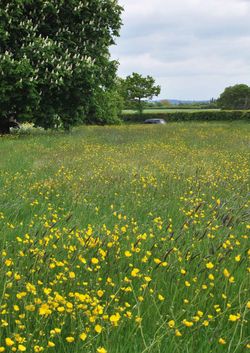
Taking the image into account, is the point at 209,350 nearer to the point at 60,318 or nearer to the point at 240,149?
the point at 60,318

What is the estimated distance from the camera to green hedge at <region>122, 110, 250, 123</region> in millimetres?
57231

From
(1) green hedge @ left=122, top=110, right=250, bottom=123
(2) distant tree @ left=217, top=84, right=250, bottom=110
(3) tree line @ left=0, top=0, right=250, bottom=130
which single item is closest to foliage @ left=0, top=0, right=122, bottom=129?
(3) tree line @ left=0, top=0, right=250, bottom=130

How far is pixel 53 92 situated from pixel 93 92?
2.53 meters

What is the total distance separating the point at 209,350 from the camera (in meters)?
2.81

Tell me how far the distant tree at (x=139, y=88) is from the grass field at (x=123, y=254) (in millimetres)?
65508

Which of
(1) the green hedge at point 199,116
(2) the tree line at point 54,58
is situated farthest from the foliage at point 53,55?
(1) the green hedge at point 199,116

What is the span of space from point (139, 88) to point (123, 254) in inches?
3037

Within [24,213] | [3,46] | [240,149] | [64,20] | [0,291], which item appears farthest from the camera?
[64,20]

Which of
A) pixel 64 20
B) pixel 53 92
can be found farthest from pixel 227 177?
pixel 64 20

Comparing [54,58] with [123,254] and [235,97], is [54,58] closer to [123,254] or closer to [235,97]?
[123,254]

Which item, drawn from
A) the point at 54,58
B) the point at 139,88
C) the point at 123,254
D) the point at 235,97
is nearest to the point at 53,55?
the point at 54,58

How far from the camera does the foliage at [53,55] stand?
69.1 ft

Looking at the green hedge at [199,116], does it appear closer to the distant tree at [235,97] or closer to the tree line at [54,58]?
the tree line at [54,58]

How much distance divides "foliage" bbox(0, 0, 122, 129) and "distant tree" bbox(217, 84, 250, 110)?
90.5 metres
